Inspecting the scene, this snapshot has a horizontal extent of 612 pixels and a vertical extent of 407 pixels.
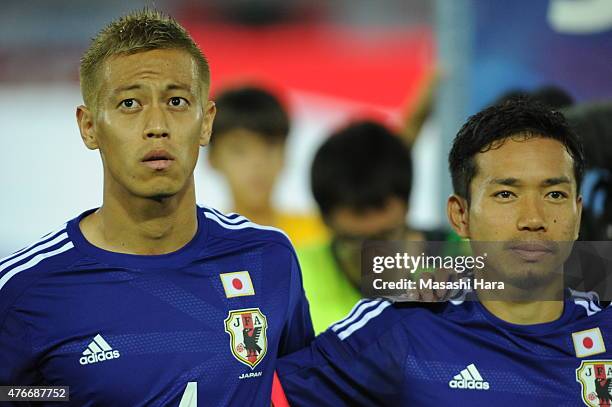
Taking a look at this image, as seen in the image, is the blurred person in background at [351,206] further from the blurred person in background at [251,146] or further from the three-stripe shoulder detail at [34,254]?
the three-stripe shoulder detail at [34,254]

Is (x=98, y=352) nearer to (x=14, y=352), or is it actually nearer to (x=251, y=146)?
(x=14, y=352)

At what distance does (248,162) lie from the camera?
4711 mm

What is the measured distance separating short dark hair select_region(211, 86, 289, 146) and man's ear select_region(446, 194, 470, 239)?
210 centimetres

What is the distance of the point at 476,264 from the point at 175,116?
2.72 ft

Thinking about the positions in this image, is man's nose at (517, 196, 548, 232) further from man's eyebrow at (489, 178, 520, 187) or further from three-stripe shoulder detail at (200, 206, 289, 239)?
three-stripe shoulder detail at (200, 206, 289, 239)

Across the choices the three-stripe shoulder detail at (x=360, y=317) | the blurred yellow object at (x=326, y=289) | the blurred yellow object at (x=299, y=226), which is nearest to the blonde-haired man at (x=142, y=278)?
the three-stripe shoulder detail at (x=360, y=317)

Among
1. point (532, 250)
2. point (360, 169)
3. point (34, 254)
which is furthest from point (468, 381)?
point (360, 169)

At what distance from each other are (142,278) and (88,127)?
15.4 inches

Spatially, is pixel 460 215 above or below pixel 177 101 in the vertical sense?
below

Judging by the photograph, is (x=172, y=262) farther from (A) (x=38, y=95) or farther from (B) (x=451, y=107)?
(A) (x=38, y=95)

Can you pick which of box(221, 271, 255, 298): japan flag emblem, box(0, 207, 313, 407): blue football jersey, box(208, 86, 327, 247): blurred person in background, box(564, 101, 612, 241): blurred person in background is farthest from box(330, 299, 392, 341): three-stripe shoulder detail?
box(208, 86, 327, 247): blurred person in background

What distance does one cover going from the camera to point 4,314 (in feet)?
7.72

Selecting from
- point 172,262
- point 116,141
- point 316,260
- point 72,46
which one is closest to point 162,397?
point 172,262

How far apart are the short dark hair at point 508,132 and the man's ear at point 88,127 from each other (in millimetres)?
915
